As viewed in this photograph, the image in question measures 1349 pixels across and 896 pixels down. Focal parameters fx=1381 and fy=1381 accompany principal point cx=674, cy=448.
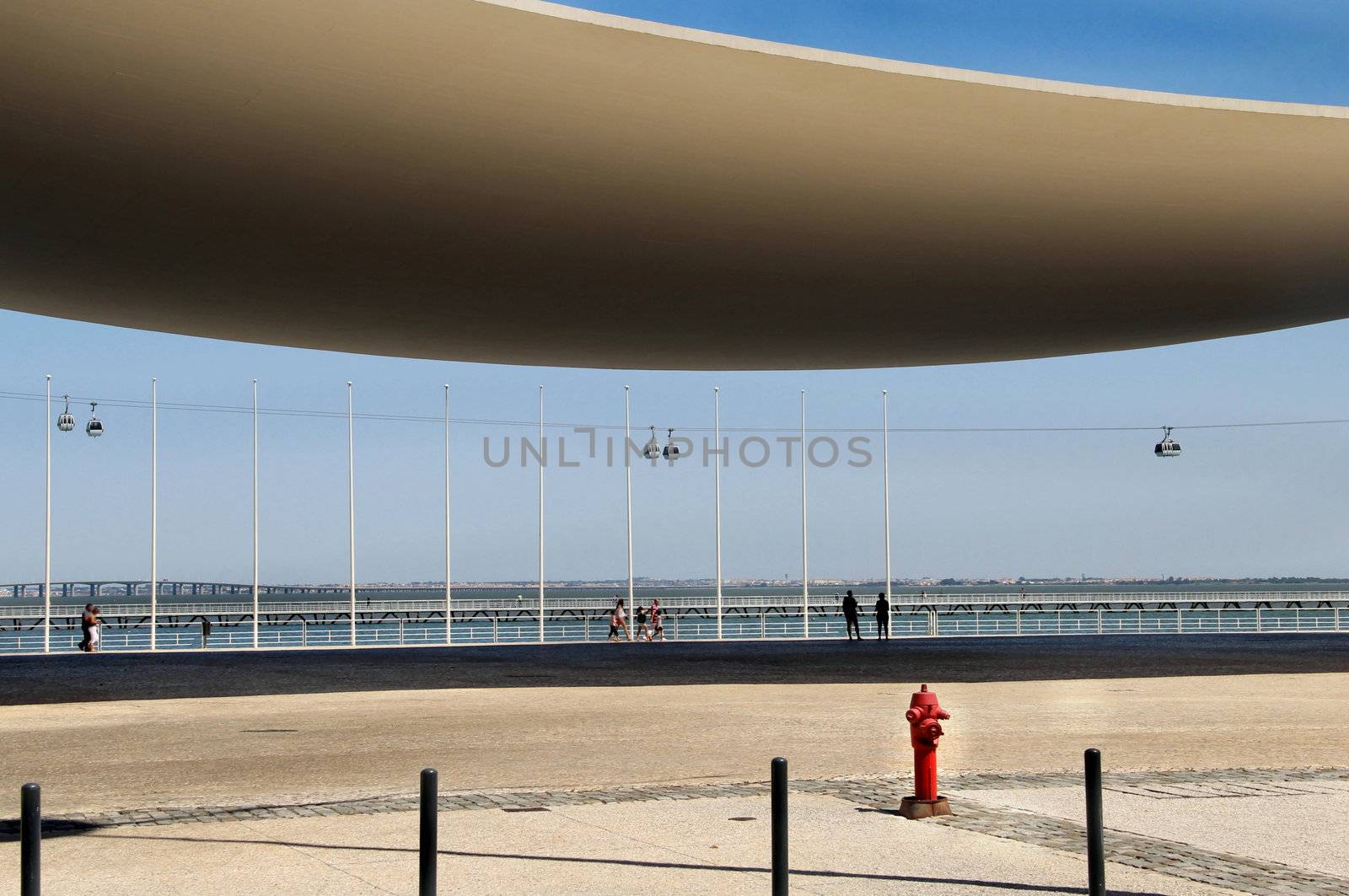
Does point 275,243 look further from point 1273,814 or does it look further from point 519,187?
point 1273,814

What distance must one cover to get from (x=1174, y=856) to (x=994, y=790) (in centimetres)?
274

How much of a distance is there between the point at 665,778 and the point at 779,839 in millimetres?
5369

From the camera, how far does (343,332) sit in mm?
26234

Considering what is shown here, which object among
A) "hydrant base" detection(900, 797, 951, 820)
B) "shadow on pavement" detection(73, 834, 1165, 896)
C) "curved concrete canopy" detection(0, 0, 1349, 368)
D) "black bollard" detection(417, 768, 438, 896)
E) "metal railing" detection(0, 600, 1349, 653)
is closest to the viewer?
"black bollard" detection(417, 768, 438, 896)

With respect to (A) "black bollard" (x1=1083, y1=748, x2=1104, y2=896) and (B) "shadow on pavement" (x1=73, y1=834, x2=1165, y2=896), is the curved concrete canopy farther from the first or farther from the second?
(A) "black bollard" (x1=1083, y1=748, x2=1104, y2=896)

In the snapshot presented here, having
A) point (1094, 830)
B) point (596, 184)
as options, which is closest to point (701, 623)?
point (596, 184)

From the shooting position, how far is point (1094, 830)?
6742 mm

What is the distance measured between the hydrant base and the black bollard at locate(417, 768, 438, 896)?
14.4ft

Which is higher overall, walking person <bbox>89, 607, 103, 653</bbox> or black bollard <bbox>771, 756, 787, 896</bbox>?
black bollard <bbox>771, 756, 787, 896</bbox>

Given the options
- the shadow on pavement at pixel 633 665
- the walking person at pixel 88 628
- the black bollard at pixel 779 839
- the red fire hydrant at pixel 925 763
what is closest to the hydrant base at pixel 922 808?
the red fire hydrant at pixel 925 763

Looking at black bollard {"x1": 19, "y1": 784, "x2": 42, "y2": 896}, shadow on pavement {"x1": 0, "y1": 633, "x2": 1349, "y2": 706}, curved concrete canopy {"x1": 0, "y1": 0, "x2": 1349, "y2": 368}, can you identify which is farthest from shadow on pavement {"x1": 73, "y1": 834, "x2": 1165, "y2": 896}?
shadow on pavement {"x1": 0, "y1": 633, "x2": 1349, "y2": 706}

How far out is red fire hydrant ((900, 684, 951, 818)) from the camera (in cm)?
952

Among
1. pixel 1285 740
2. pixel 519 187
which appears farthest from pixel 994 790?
pixel 519 187

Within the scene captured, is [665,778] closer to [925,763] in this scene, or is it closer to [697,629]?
[925,763]
